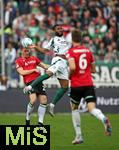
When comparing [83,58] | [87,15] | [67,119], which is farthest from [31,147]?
[87,15]

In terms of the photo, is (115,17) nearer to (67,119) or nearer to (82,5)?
(82,5)

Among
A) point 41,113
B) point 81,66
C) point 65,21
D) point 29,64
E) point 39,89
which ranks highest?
point 65,21

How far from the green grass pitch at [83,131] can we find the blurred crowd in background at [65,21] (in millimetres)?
5323

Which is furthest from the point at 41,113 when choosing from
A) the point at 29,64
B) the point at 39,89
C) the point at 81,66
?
the point at 81,66

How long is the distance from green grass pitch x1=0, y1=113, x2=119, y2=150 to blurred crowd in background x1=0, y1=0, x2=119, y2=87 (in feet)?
17.5

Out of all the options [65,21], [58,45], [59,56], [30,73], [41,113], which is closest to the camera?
[41,113]

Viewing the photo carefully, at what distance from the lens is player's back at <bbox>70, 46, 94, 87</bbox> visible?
15367mm

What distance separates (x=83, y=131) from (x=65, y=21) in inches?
488

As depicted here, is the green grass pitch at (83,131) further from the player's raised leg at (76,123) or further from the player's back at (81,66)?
the player's back at (81,66)

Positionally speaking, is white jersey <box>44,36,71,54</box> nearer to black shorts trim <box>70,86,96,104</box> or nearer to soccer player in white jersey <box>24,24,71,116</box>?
soccer player in white jersey <box>24,24,71,116</box>

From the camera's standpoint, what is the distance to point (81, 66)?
1545 cm

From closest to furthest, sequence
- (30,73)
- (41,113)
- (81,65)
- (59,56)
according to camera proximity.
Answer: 1. (81,65)
2. (41,113)
3. (30,73)
4. (59,56)

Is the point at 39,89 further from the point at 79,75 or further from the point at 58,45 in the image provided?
the point at 79,75

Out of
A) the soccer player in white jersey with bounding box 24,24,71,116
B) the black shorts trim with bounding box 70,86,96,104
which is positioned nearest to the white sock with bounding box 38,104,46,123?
the soccer player in white jersey with bounding box 24,24,71,116
